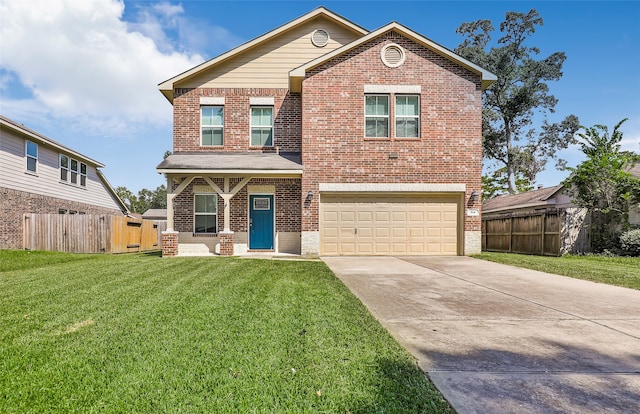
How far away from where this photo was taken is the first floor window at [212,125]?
575 inches

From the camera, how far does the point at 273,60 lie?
1496cm

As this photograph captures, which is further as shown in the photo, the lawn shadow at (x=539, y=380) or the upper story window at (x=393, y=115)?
the upper story window at (x=393, y=115)

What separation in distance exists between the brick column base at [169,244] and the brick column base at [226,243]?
1.70m

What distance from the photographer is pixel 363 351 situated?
131 inches

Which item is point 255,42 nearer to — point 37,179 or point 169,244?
point 169,244

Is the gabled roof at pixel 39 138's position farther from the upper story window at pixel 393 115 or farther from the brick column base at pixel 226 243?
the upper story window at pixel 393 115

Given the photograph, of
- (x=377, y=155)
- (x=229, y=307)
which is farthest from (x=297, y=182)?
(x=229, y=307)

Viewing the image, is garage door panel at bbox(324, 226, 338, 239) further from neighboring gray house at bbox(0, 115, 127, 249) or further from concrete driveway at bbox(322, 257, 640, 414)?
neighboring gray house at bbox(0, 115, 127, 249)

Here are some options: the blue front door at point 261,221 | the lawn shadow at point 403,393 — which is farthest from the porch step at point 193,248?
the lawn shadow at point 403,393

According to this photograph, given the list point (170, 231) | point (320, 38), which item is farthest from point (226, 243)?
point (320, 38)

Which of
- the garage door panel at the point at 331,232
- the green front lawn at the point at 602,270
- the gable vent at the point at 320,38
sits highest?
the gable vent at the point at 320,38

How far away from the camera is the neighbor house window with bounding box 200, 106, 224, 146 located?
14.6 m

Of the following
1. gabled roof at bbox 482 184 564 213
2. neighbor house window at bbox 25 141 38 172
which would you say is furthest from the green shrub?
neighbor house window at bbox 25 141 38 172

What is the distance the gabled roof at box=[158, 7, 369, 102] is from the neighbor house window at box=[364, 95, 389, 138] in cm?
414
